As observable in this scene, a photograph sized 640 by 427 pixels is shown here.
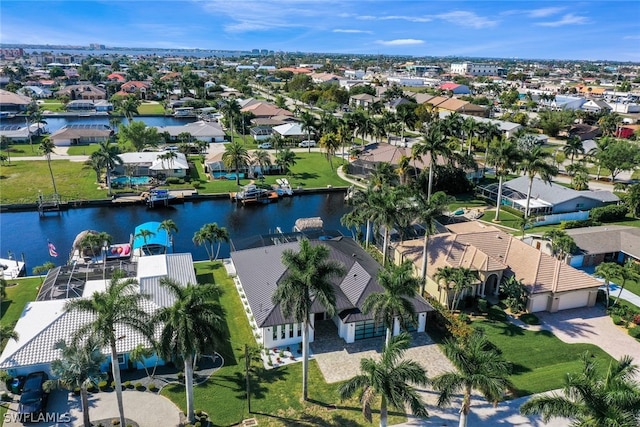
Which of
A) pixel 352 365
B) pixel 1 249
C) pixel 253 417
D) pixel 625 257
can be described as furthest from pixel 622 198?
pixel 1 249

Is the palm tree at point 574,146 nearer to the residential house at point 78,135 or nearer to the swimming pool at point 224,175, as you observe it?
the swimming pool at point 224,175

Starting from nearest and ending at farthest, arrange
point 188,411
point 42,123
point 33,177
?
point 188,411
point 33,177
point 42,123

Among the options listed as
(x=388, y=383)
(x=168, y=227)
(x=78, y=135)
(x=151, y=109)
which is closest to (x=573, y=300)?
(x=388, y=383)

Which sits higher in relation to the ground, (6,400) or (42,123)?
(42,123)

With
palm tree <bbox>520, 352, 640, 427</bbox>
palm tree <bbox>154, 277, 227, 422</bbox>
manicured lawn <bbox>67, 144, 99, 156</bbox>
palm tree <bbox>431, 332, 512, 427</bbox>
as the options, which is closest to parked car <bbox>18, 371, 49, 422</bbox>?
palm tree <bbox>154, 277, 227, 422</bbox>

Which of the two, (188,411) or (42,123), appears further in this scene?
(42,123)

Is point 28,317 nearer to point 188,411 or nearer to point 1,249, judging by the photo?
point 188,411
